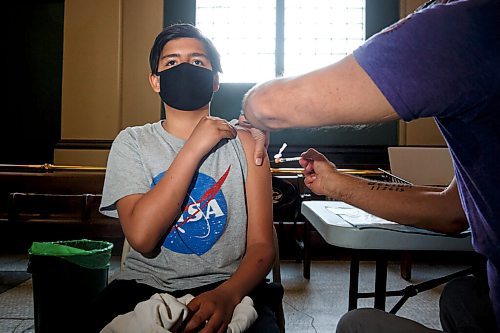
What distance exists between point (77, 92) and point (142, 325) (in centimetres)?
498

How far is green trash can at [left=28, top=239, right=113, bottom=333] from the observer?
5.44 ft

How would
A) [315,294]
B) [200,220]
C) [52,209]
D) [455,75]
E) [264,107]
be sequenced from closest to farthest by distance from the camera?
[455,75], [264,107], [200,220], [315,294], [52,209]

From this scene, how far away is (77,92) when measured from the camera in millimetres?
5383

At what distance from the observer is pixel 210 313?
0.97m

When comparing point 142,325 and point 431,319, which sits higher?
point 142,325

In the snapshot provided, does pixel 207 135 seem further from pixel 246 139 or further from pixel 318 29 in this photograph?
pixel 318 29

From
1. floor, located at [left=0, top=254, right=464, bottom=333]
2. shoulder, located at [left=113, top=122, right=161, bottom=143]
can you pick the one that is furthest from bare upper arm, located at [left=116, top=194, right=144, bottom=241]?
floor, located at [left=0, top=254, right=464, bottom=333]

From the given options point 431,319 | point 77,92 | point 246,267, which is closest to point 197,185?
point 246,267

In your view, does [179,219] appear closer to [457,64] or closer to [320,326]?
[457,64]

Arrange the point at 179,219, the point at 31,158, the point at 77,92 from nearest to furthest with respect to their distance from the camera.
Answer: the point at 179,219, the point at 77,92, the point at 31,158

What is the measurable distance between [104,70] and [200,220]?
4.60 meters

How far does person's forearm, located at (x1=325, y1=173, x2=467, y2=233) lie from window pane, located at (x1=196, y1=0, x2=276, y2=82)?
15.0 feet

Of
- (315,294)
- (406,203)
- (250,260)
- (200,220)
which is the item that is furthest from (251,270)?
(315,294)

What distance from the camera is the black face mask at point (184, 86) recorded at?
1.34 metres
